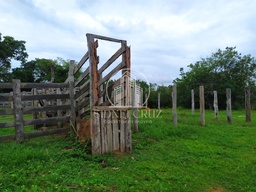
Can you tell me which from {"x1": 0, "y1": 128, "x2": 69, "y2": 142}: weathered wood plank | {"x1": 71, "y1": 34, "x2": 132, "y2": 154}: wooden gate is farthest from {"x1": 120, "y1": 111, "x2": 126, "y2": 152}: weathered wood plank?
{"x1": 0, "y1": 128, "x2": 69, "y2": 142}: weathered wood plank

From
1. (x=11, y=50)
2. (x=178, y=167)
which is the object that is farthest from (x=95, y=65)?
(x=11, y=50)

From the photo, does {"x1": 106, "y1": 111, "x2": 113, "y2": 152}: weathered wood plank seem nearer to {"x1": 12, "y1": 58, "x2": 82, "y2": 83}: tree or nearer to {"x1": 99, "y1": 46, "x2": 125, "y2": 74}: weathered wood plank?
{"x1": 99, "y1": 46, "x2": 125, "y2": 74}: weathered wood plank

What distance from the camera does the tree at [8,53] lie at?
89.1ft

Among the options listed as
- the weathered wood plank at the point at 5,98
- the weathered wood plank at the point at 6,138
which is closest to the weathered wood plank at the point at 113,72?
the weathered wood plank at the point at 5,98

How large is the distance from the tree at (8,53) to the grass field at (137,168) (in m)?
27.7

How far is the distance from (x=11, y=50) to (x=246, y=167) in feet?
113

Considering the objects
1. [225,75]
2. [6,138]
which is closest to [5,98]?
[6,138]

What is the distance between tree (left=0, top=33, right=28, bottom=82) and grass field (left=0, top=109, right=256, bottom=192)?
2773 cm

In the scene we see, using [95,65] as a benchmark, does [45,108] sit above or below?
below

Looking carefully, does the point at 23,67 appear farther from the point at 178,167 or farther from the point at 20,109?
the point at 178,167

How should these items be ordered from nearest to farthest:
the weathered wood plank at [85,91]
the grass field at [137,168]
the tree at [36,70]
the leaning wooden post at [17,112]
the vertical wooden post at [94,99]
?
the grass field at [137,168]
the vertical wooden post at [94,99]
the leaning wooden post at [17,112]
the weathered wood plank at [85,91]
the tree at [36,70]

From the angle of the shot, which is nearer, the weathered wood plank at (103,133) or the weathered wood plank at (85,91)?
the weathered wood plank at (103,133)

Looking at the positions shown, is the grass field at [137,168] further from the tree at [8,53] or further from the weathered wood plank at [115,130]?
the tree at [8,53]

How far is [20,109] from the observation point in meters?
4.87
